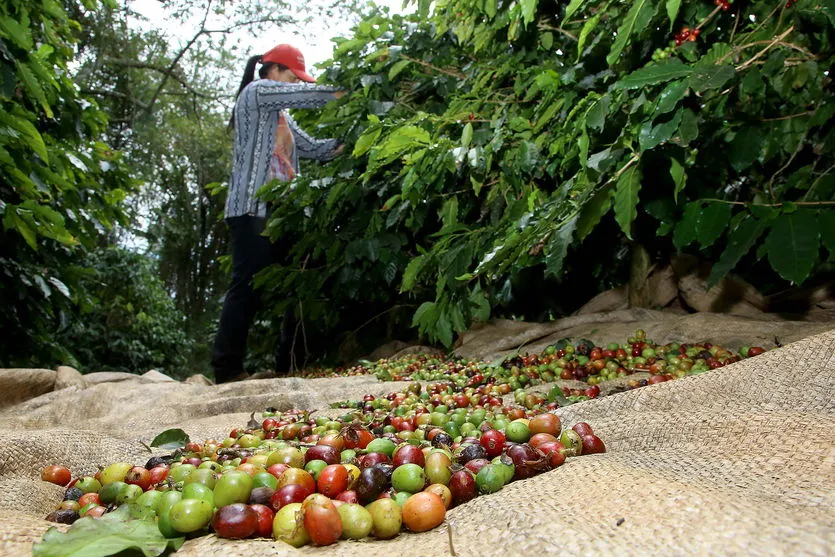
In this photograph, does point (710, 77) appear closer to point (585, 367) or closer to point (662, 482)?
point (662, 482)

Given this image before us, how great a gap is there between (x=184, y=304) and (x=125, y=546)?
1406 centimetres

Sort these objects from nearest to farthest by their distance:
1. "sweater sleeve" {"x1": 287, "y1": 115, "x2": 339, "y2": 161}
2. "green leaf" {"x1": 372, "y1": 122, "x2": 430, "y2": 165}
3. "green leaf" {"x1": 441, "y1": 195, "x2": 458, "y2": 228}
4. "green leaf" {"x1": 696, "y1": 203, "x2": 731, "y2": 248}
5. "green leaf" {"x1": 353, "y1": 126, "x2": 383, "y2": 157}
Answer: "green leaf" {"x1": 696, "y1": 203, "x2": 731, "y2": 248} → "green leaf" {"x1": 372, "y1": 122, "x2": 430, "y2": 165} → "green leaf" {"x1": 353, "y1": 126, "x2": 383, "y2": 157} → "green leaf" {"x1": 441, "y1": 195, "x2": 458, "y2": 228} → "sweater sleeve" {"x1": 287, "y1": 115, "x2": 339, "y2": 161}

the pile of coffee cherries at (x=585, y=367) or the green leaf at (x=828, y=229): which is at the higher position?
the green leaf at (x=828, y=229)

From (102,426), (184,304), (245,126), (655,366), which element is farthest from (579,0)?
(184,304)

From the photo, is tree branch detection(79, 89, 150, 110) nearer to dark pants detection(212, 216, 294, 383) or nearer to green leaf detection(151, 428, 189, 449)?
dark pants detection(212, 216, 294, 383)

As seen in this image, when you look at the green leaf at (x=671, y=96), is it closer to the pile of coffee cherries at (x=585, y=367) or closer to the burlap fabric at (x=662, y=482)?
Answer: the burlap fabric at (x=662, y=482)

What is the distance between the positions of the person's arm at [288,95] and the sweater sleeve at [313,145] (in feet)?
1.06

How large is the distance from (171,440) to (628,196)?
179 centimetres

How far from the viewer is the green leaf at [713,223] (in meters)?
1.95

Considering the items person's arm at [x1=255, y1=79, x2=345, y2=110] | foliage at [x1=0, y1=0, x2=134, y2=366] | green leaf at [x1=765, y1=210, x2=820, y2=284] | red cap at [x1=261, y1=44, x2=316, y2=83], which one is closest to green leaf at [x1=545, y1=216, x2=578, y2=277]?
green leaf at [x1=765, y1=210, x2=820, y2=284]

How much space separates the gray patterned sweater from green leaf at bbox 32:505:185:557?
3780 millimetres

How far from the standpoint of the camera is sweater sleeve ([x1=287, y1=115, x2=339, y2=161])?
4.71m

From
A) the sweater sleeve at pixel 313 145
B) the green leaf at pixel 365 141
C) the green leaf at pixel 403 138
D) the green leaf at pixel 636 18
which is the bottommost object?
the green leaf at pixel 403 138

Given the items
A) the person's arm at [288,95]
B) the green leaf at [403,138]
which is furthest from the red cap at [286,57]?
the green leaf at [403,138]
